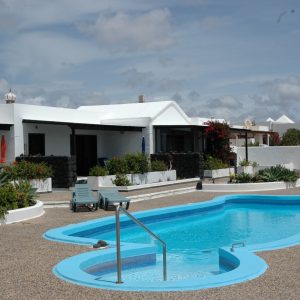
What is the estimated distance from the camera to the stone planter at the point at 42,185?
19156 millimetres

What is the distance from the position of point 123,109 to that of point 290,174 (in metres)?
12.6

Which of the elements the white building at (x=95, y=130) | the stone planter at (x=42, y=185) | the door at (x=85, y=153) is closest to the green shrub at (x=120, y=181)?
the white building at (x=95, y=130)

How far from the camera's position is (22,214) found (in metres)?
12.6

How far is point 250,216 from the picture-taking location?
52.3 feet

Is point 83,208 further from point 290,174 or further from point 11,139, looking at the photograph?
point 290,174

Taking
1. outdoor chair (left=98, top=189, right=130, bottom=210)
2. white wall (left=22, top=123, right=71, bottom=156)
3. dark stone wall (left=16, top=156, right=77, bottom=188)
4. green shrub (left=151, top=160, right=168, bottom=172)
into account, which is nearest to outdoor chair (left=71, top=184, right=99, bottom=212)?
outdoor chair (left=98, top=189, right=130, bottom=210)

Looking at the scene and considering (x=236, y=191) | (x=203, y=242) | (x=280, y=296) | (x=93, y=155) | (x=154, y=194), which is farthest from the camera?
(x=93, y=155)

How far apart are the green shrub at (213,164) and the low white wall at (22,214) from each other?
1397 cm

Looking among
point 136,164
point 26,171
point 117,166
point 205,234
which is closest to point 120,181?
point 117,166

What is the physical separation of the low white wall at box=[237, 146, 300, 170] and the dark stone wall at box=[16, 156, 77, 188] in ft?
51.9

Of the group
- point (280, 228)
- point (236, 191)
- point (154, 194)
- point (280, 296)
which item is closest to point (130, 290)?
point (280, 296)

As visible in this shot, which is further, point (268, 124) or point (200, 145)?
point (268, 124)

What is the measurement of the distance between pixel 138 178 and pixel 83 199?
7282 mm

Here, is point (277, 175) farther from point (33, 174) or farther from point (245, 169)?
point (33, 174)
